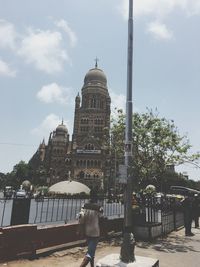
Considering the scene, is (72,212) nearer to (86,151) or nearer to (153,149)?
(153,149)

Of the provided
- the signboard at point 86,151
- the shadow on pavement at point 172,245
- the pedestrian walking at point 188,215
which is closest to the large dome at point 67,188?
the pedestrian walking at point 188,215

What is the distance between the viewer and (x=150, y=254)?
928 cm

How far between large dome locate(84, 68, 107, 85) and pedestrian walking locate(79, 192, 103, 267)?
3448 inches

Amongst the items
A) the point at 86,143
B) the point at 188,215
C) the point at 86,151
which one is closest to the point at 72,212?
the point at 188,215

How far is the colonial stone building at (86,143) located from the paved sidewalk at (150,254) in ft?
216

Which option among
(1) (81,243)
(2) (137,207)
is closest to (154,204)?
(2) (137,207)

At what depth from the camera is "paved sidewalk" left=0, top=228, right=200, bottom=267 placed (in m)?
7.70

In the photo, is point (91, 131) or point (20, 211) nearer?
point (20, 211)

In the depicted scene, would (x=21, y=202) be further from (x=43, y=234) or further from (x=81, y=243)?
(x=81, y=243)

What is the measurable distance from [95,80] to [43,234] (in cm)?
8662

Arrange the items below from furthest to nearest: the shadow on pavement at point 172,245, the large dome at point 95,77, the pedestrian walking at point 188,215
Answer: the large dome at point 95,77, the pedestrian walking at point 188,215, the shadow on pavement at point 172,245

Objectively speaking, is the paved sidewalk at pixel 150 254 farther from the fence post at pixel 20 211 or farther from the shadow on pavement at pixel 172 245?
the fence post at pixel 20 211

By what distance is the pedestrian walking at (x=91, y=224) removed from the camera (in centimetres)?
658

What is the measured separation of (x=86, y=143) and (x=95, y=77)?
73.8ft
